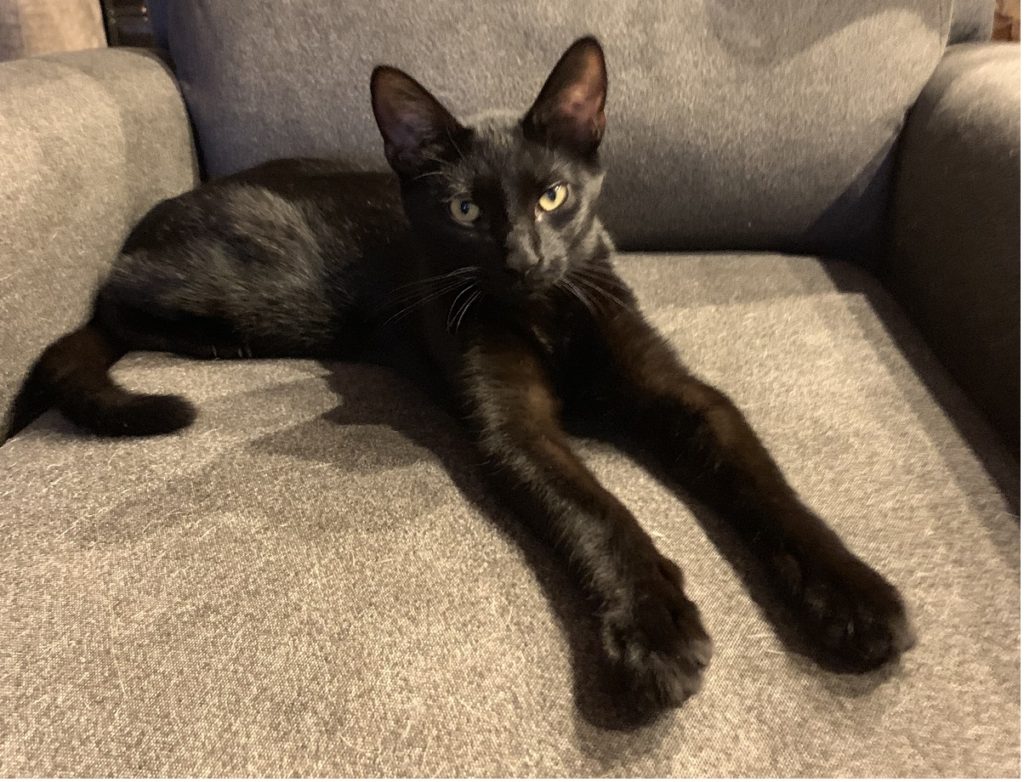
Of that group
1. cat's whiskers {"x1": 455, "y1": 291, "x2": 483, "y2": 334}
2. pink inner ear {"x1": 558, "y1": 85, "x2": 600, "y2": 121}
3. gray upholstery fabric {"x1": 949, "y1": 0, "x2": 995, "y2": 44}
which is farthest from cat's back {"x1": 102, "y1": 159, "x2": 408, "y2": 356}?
gray upholstery fabric {"x1": 949, "y1": 0, "x2": 995, "y2": 44}

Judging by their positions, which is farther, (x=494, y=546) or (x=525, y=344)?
(x=525, y=344)

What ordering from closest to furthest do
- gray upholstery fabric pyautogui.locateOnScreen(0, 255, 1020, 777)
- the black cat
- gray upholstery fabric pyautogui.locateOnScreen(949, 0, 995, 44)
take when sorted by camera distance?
gray upholstery fabric pyautogui.locateOnScreen(0, 255, 1020, 777)
the black cat
gray upholstery fabric pyautogui.locateOnScreen(949, 0, 995, 44)

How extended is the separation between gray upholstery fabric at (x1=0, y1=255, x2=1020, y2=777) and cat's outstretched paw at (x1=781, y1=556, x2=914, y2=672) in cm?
2

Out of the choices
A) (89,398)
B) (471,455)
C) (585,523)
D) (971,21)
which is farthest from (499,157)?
(971,21)

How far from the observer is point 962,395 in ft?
3.08

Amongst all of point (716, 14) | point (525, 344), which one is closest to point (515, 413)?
point (525, 344)

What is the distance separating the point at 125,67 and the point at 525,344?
2.87ft

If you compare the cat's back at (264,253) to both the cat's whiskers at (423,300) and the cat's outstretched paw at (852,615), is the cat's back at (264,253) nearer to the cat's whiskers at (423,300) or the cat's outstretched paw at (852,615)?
the cat's whiskers at (423,300)

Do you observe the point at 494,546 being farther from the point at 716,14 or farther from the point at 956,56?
the point at 956,56

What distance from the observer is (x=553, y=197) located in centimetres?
95

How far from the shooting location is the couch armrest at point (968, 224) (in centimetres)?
87

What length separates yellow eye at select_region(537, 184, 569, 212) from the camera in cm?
95

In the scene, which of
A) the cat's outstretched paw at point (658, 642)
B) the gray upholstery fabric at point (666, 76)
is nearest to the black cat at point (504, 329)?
the cat's outstretched paw at point (658, 642)

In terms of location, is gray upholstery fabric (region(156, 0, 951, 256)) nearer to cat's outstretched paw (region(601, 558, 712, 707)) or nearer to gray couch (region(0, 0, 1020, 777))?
gray couch (region(0, 0, 1020, 777))
